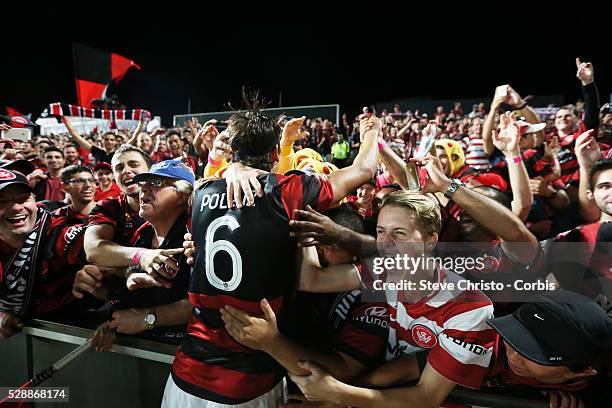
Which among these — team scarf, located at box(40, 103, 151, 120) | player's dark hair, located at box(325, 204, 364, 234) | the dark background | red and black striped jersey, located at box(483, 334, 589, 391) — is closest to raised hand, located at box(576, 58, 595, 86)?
player's dark hair, located at box(325, 204, 364, 234)

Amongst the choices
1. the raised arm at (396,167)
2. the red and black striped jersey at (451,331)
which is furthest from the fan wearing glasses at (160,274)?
the raised arm at (396,167)

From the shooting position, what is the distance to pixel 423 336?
1872mm

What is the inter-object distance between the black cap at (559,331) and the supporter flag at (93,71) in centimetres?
1162

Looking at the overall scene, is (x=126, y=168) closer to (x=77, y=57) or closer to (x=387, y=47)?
(x=77, y=57)

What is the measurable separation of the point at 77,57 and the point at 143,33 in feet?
65.8

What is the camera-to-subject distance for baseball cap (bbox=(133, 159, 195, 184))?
7.80ft

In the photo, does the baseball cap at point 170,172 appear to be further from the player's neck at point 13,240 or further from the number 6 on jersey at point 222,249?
the player's neck at point 13,240

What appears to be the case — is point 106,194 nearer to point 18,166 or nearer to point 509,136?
point 18,166

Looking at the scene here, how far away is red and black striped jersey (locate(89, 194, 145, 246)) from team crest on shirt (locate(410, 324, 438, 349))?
188 centimetres

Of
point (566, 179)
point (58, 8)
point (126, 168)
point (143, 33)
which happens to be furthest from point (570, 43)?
point (58, 8)

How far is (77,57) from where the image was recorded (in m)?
10.9

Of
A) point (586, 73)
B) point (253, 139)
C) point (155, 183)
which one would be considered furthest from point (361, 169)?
point (586, 73)

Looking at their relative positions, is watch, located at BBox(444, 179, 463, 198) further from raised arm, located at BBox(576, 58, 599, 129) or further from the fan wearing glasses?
raised arm, located at BBox(576, 58, 599, 129)

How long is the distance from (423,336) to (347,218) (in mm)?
801
